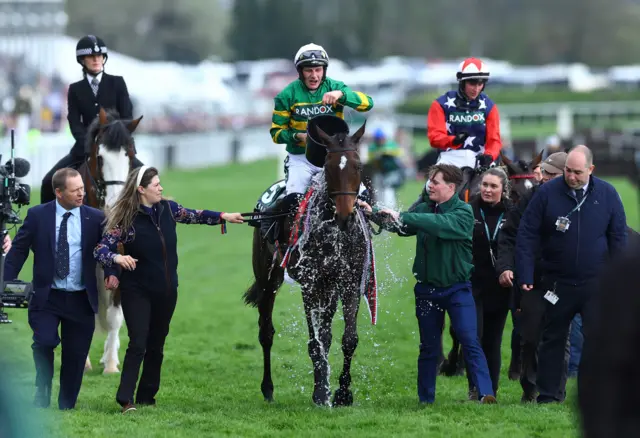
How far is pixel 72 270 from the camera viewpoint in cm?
874

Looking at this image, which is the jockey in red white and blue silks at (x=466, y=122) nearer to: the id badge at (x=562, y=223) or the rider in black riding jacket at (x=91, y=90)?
the id badge at (x=562, y=223)

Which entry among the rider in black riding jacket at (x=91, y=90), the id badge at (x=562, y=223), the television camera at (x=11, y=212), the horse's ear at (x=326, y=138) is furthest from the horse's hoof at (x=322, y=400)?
the rider in black riding jacket at (x=91, y=90)

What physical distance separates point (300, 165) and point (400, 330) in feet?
16.0

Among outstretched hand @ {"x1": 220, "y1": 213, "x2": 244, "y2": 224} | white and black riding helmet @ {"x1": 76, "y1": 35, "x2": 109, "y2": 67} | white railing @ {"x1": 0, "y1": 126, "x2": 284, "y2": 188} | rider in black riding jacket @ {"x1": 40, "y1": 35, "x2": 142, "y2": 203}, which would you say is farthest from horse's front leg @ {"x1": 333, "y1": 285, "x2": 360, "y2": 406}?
white railing @ {"x1": 0, "y1": 126, "x2": 284, "y2": 188}

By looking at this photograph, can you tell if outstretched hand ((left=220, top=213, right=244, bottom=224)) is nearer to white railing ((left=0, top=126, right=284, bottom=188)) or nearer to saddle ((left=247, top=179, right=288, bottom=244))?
saddle ((left=247, top=179, right=288, bottom=244))

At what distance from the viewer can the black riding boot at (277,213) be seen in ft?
30.6

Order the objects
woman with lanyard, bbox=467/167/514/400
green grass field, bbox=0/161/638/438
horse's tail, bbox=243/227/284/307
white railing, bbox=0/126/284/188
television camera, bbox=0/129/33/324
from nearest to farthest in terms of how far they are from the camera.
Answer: green grass field, bbox=0/161/638/438
television camera, bbox=0/129/33/324
woman with lanyard, bbox=467/167/514/400
horse's tail, bbox=243/227/284/307
white railing, bbox=0/126/284/188

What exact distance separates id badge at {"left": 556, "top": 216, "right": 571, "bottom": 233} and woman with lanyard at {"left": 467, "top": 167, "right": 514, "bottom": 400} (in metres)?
1.15

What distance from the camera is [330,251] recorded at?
8.86 m

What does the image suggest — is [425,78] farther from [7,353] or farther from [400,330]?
[7,353]

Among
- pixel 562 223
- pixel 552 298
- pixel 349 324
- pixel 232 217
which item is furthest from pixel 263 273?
pixel 562 223

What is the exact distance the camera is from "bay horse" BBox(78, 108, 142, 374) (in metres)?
10.6

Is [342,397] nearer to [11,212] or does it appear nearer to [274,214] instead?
[274,214]

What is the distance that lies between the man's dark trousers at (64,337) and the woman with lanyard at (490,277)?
10.0ft
